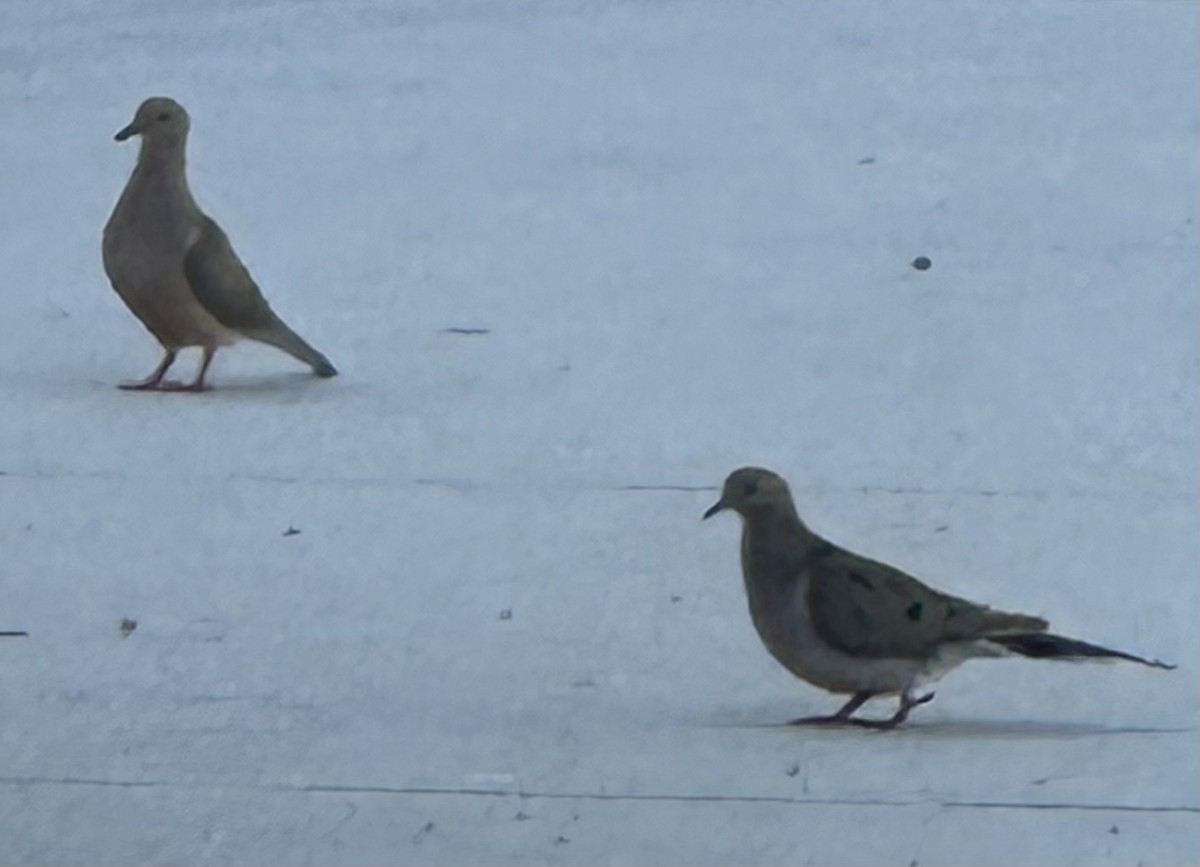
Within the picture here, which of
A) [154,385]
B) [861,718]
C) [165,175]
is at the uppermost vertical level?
[165,175]

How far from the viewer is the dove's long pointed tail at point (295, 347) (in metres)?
3.76

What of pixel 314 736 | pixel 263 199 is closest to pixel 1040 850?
pixel 314 736

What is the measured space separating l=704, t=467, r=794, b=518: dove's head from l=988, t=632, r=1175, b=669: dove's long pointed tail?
26 cm

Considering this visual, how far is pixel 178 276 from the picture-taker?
3686 millimetres

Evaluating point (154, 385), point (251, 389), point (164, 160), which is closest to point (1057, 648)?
point (251, 389)

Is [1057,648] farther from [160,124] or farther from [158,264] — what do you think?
[160,124]

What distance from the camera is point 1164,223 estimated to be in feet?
13.1

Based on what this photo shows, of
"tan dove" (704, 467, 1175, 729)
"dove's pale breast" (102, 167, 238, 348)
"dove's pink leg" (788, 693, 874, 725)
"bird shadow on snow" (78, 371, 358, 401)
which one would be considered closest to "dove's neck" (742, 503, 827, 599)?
"tan dove" (704, 467, 1175, 729)

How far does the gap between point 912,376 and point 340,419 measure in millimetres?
715

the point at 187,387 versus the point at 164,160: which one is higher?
the point at 164,160

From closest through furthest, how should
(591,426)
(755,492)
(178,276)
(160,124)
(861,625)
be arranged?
(861,625), (755,492), (591,426), (178,276), (160,124)

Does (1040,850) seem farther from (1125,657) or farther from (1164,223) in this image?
(1164,223)

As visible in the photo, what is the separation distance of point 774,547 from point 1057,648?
0.95ft

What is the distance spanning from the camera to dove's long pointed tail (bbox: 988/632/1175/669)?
273 cm
